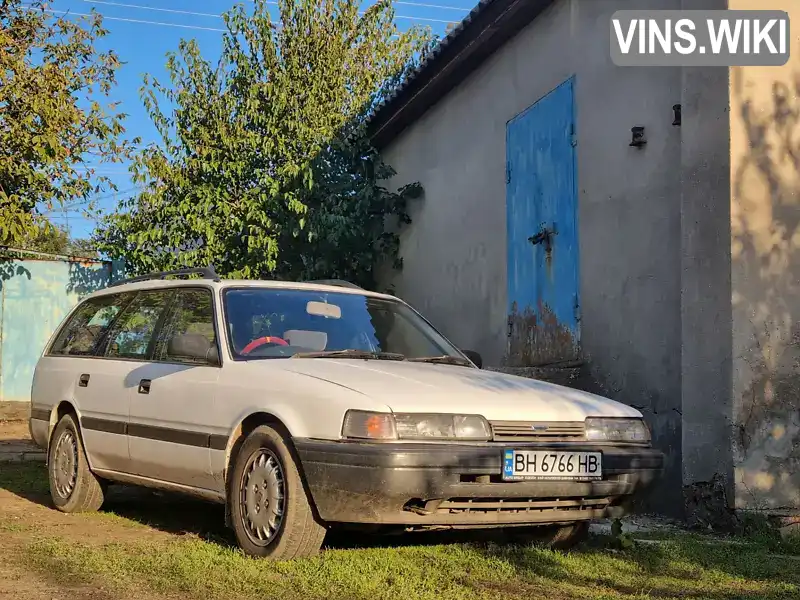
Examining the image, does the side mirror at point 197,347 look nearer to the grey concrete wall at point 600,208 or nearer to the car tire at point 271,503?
the car tire at point 271,503

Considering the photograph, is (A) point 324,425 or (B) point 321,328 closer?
(A) point 324,425

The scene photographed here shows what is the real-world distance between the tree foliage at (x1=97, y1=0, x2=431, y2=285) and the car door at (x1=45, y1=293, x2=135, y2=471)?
6177mm

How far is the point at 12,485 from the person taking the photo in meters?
7.98

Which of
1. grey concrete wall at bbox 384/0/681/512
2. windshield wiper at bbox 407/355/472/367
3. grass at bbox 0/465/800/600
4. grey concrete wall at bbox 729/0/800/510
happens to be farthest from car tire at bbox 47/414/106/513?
grey concrete wall at bbox 729/0/800/510

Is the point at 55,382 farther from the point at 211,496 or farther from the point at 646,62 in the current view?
the point at 646,62

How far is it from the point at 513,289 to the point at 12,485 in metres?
5.06

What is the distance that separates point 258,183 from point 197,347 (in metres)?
9.17

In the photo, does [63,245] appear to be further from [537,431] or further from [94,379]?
[537,431]

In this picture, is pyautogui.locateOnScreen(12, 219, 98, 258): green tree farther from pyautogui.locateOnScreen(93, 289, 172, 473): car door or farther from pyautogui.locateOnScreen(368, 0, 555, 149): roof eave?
pyautogui.locateOnScreen(93, 289, 172, 473): car door

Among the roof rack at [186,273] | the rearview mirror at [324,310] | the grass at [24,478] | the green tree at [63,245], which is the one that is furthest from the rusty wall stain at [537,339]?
the green tree at [63,245]

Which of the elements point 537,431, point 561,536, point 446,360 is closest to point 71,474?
point 446,360

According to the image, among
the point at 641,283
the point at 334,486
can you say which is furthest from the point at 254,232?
the point at 334,486

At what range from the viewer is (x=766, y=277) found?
6258 mm

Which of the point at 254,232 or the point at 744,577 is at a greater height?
the point at 254,232
